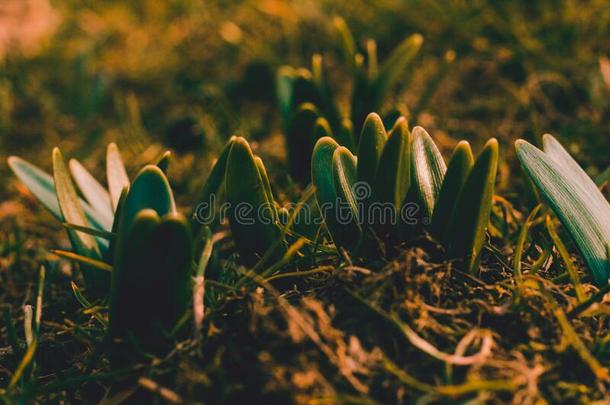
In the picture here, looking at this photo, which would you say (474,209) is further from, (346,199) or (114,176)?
(114,176)

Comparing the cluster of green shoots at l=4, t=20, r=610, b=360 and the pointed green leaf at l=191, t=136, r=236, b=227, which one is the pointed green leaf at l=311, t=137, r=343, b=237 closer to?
the cluster of green shoots at l=4, t=20, r=610, b=360

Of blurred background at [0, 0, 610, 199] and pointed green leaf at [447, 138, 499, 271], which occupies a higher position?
blurred background at [0, 0, 610, 199]

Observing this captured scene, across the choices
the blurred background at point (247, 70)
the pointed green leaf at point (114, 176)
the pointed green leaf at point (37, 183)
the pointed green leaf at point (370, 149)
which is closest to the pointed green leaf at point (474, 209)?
the pointed green leaf at point (370, 149)

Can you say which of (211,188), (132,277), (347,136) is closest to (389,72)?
(347,136)

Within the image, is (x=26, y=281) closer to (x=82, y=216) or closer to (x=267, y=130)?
(x=82, y=216)

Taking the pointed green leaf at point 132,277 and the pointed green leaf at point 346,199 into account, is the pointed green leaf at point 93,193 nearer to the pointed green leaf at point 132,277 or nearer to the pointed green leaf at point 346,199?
the pointed green leaf at point 132,277

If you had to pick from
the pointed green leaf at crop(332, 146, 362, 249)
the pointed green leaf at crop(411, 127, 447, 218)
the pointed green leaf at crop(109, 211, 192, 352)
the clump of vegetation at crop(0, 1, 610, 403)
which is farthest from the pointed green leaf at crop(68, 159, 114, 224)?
the pointed green leaf at crop(411, 127, 447, 218)
